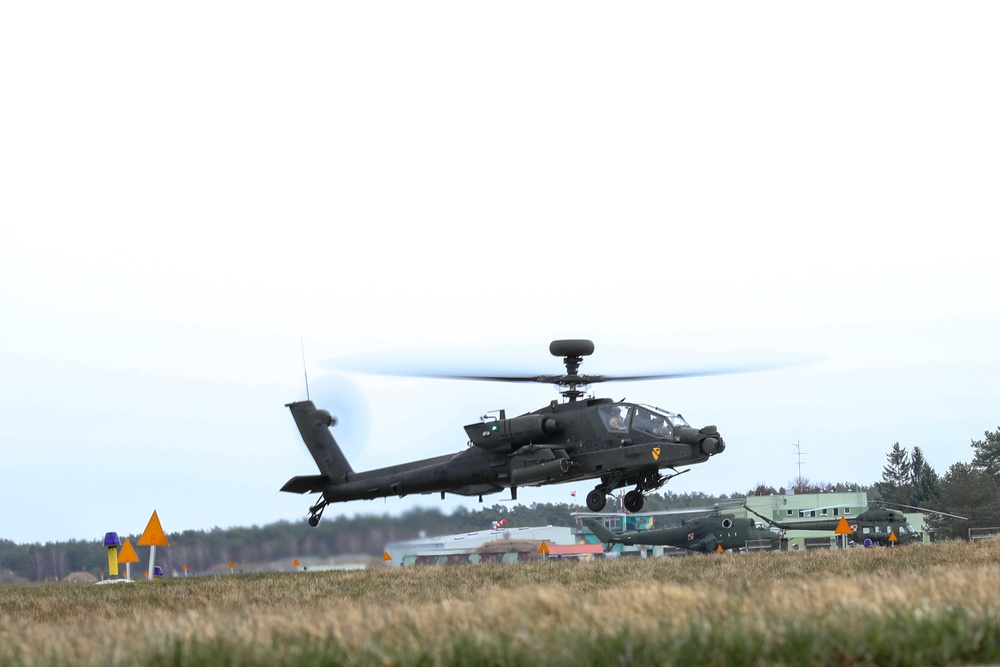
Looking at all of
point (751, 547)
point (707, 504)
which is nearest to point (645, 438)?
point (751, 547)

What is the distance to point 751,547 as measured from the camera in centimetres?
4741

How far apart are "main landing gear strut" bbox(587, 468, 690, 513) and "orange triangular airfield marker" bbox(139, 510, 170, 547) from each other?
9814 millimetres

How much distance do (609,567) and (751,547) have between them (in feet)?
88.0

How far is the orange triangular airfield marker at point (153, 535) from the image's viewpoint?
79.8 feet

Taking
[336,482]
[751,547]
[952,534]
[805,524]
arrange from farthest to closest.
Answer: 1. [952,534]
2. [805,524]
3. [751,547]
4. [336,482]

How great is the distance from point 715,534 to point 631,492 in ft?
67.1

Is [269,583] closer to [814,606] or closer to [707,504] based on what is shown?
[814,606]

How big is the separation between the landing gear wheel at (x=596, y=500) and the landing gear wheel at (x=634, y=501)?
1.85 ft

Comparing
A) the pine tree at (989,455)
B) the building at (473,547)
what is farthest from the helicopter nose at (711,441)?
the pine tree at (989,455)

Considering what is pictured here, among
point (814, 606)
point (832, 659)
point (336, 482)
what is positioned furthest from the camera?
point (336, 482)

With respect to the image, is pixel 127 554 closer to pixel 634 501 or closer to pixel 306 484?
pixel 306 484

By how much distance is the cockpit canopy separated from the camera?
2639cm

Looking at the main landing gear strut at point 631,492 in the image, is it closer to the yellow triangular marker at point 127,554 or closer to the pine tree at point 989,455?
the yellow triangular marker at point 127,554

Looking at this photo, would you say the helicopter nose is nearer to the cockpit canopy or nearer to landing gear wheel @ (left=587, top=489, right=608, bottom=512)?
the cockpit canopy
